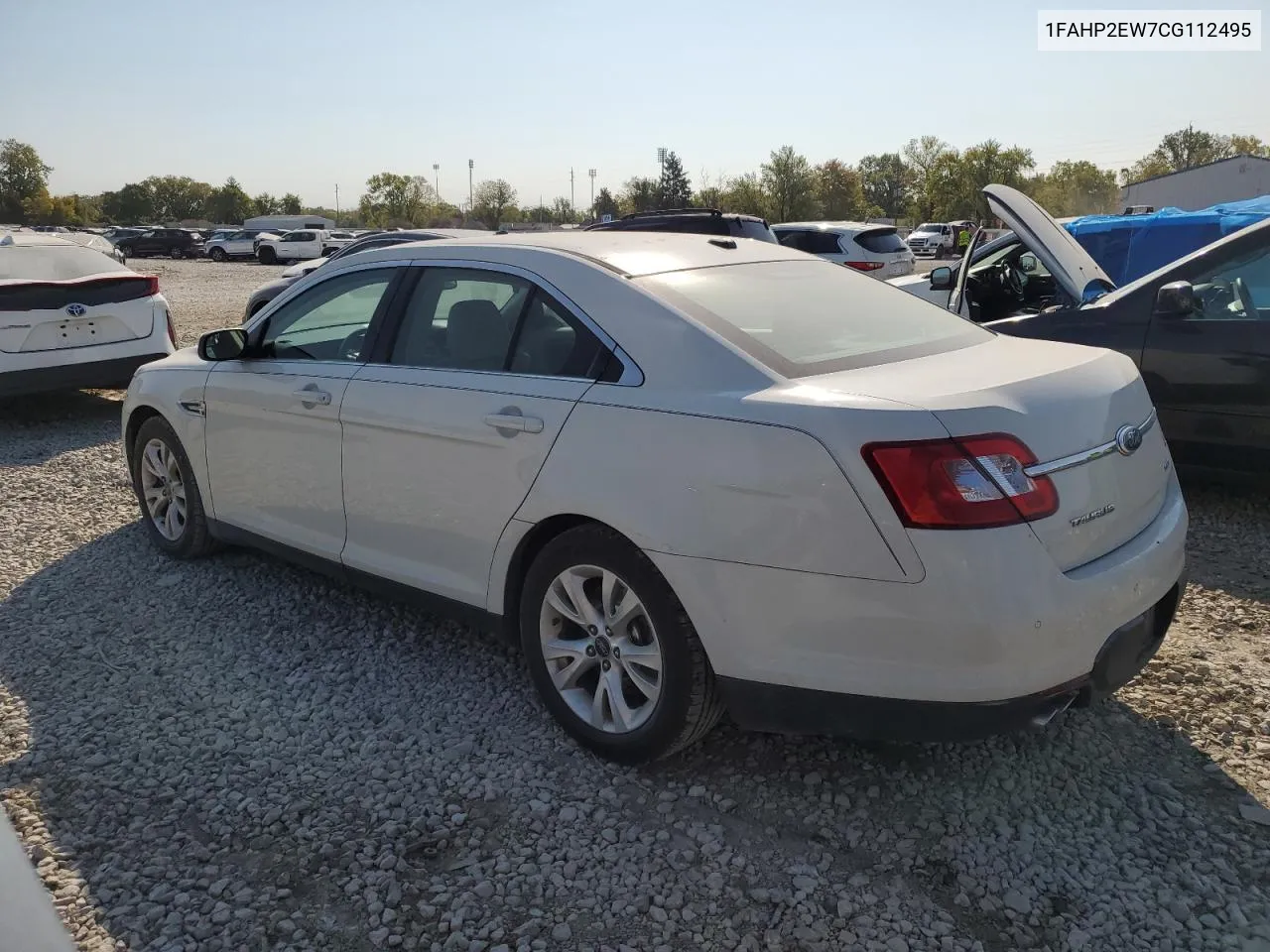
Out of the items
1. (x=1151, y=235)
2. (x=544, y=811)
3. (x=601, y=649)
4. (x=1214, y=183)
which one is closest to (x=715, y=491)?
(x=601, y=649)

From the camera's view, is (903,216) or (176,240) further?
(903,216)

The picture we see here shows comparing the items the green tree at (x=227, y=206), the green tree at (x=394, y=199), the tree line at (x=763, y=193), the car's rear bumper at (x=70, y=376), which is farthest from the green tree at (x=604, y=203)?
the car's rear bumper at (x=70, y=376)

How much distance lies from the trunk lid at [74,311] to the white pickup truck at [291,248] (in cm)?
3820

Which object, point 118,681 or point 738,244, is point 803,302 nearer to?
point 738,244

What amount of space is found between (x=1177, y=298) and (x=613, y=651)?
12.4ft

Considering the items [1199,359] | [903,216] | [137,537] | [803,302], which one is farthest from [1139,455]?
[903,216]

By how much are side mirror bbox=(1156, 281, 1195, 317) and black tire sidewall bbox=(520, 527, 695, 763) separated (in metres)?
3.73

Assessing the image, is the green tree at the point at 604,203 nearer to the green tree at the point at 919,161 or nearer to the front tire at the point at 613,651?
the green tree at the point at 919,161

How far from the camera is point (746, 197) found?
251 ft

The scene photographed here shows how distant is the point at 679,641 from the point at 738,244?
1.72 metres

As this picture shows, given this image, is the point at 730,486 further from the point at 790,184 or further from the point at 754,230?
the point at 790,184

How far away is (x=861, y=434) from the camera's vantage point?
2518mm

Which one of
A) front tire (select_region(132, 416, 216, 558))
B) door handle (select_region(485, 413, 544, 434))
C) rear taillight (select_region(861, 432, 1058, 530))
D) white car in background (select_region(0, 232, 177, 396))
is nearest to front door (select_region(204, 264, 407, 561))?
front tire (select_region(132, 416, 216, 558))

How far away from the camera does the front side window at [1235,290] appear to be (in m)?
5.25
